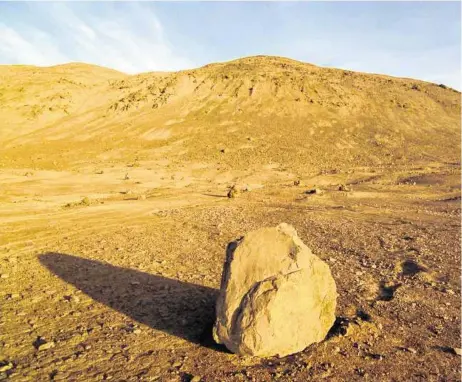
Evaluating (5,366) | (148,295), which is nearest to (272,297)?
(148,295)

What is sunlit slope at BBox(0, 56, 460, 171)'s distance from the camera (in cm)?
2762

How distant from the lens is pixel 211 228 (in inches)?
443

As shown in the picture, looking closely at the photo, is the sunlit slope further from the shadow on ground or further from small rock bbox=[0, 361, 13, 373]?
small rock bbox=[0, 361, 13, 373]

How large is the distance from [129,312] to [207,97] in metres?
33.7

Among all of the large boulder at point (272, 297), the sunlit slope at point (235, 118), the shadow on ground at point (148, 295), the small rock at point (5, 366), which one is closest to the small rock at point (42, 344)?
the small rock at point (5, 366)

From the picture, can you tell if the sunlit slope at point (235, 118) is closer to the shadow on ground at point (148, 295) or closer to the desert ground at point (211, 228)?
the desert ground at point (211, 228)

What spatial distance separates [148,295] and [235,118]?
28134 mm

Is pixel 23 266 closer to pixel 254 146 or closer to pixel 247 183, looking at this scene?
pixel 247 183

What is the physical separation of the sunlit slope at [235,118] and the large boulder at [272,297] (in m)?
19.3

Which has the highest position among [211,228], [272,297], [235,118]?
[235,118]

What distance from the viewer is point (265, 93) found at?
1478 inches

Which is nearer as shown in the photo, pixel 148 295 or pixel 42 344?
pixel 42 344

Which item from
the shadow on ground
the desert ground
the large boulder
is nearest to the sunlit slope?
the desert ground

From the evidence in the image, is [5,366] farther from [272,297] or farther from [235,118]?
[235,118]
